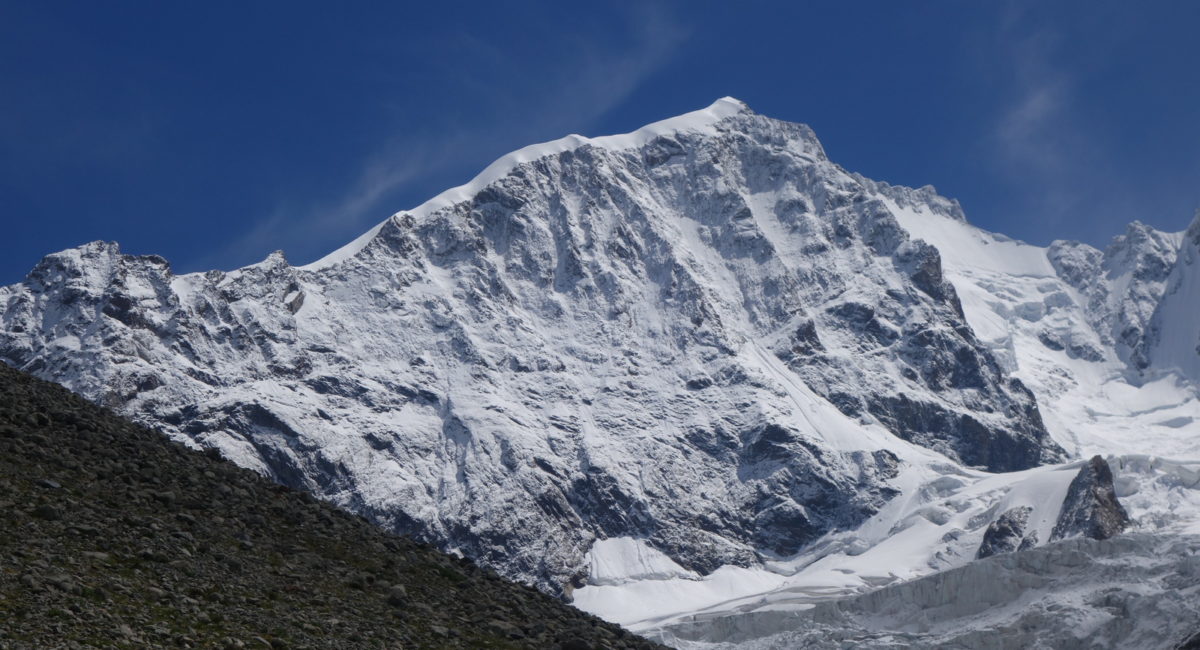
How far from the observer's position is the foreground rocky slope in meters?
31.2

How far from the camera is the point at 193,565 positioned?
3484 cm

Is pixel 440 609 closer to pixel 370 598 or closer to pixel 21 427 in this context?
pixel 370 598

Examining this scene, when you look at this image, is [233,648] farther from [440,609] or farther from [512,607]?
[512,607]

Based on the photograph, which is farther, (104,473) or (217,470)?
(217,470)

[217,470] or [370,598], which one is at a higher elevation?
[217,470]

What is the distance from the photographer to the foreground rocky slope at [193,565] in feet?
102

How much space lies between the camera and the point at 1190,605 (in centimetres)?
17438

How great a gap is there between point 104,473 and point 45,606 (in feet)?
30.4

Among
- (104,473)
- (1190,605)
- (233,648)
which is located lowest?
(233,648)

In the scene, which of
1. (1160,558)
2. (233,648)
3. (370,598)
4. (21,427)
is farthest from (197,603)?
(1160,558)

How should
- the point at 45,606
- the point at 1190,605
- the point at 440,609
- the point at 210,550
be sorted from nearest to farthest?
the point at 45,606, the point at 210,550, the point at 440,609, the point at 1190,605

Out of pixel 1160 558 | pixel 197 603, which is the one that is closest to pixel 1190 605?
pixel 1160 558

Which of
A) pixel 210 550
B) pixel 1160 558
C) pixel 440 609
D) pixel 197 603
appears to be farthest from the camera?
pixel 1160 558

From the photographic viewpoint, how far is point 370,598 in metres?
37.3
